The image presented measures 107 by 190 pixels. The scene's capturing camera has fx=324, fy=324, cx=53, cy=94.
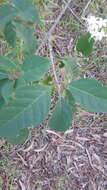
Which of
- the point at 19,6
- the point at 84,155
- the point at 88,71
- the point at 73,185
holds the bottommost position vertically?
the point at 73,185

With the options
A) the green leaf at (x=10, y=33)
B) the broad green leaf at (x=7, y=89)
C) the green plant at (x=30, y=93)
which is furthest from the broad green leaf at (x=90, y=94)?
the green leaf at (x=10, y=33)

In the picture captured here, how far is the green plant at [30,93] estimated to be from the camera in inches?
27.2

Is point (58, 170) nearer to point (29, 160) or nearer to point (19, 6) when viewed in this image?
point (29, 160)

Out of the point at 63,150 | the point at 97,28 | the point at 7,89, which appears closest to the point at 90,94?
the point at 7,89

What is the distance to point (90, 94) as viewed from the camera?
0.74 m

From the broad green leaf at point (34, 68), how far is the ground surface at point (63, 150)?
981 mm

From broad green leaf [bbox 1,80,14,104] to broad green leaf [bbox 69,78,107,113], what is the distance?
0.14 metres

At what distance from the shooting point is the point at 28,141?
6.33ft

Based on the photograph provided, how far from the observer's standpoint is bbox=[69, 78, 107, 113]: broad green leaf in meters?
0.73

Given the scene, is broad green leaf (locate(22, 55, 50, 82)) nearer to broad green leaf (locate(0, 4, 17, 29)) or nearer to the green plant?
the green plant

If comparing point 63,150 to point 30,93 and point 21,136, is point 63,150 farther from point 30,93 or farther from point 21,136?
point 30,93

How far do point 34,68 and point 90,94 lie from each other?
14 cm

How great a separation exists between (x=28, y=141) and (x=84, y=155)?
0.37 m

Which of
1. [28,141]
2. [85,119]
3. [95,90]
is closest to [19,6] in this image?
[95,90]
